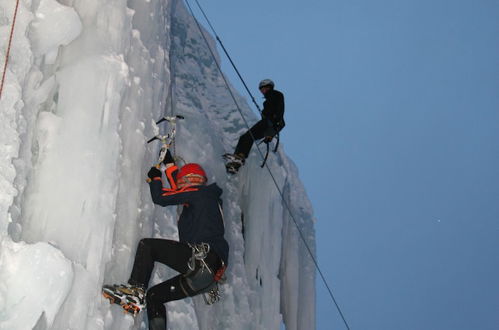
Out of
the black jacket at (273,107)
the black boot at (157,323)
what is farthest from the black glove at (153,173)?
the black jacket at (273,107)

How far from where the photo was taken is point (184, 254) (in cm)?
352

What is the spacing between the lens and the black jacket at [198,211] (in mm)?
3572

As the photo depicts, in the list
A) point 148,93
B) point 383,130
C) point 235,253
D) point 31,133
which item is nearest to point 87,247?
point 31,133

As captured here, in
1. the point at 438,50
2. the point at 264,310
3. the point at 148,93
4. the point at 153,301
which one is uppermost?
the point at 148,93

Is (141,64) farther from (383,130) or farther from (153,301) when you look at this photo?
(383,130)

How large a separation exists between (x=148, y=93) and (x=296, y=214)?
4004mm

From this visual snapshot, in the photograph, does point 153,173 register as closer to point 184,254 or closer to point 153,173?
point 153,173

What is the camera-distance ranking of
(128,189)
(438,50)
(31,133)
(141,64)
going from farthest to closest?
(438,50)
(141,64)
(128,189)
(31,133)

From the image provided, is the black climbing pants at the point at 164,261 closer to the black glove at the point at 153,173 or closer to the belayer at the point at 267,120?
the black glove at the point at 153,173

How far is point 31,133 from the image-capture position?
287 centimetres

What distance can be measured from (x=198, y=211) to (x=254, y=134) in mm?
2664

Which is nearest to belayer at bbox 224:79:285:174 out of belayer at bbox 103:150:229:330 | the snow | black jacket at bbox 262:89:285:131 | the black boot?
black jacket at bbox 262:89:285:131

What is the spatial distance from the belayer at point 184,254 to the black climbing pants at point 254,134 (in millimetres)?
2368

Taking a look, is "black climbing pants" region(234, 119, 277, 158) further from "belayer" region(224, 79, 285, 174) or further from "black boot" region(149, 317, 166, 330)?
"black boot" region(149, 317, 166, 330)
